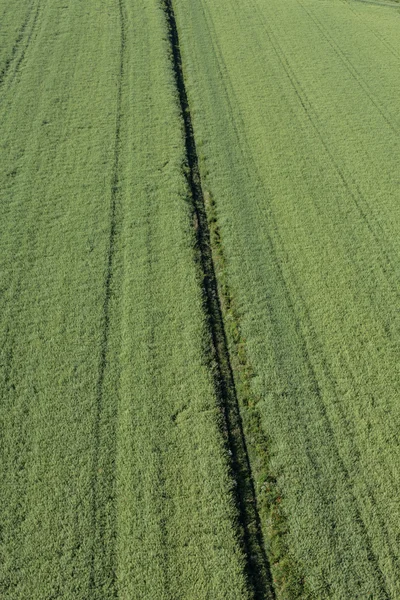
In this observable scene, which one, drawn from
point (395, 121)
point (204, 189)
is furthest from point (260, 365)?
point (395, 121)

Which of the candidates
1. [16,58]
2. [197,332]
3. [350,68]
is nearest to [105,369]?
[197,332]

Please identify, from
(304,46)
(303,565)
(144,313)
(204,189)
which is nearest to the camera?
(303,565)

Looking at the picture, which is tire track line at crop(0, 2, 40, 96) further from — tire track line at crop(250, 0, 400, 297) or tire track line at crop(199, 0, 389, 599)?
tire track line at crop(250, 0, 400, 297)

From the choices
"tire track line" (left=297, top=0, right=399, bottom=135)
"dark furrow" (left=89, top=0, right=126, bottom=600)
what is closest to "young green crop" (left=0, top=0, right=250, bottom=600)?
"dark furrow" (left=89, top=0, right=126, bottom=600)

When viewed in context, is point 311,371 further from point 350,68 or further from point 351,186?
point 350,68

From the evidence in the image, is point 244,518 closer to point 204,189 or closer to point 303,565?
point 303,565

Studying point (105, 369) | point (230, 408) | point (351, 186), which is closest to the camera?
point (230, 408)

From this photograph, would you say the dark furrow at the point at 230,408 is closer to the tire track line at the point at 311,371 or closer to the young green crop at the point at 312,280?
the young green crop at the point at 312,280
